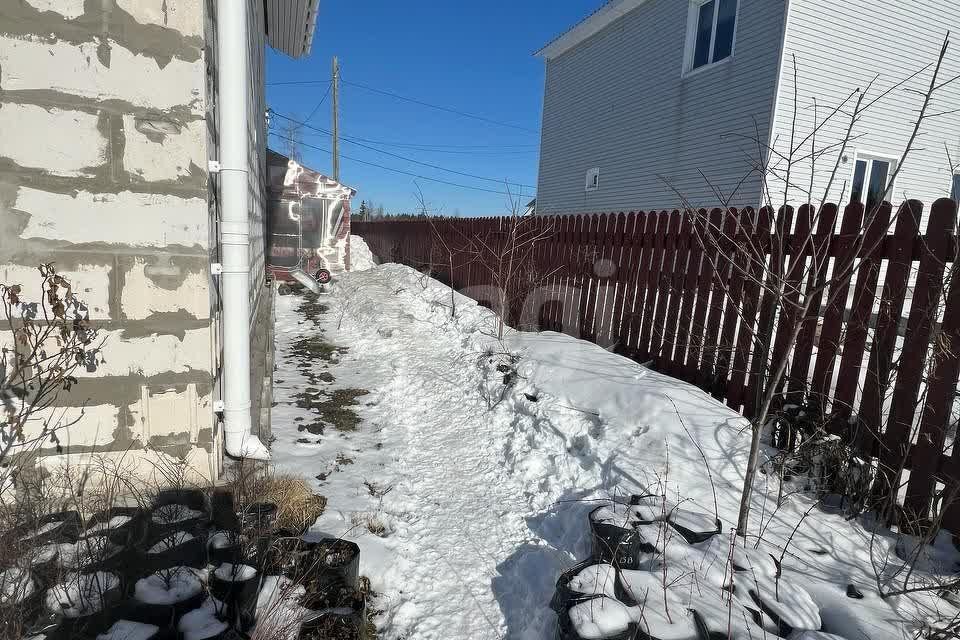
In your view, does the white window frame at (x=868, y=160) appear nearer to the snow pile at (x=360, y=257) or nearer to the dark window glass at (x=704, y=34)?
the dark window glass at (x=704, y=34)

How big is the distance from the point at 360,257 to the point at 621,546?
15449 millimetres

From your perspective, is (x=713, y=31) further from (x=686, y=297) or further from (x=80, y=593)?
(x=80, y=593)

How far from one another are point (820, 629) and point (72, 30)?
4.14 meters

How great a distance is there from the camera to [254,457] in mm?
2914

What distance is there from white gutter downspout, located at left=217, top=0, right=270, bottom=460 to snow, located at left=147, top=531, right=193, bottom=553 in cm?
71

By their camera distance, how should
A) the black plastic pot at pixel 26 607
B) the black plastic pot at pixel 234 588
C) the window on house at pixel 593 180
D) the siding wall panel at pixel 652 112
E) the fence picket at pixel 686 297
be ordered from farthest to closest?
the window on house at pixel 593 180 < the siding wall panel at pixel 652 112 < the fence picket at pixel 686 297 < the black plastic pot at pixel 234 588 < the black plastic pot at pixel 26 607

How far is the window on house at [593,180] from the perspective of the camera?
46.1 feet

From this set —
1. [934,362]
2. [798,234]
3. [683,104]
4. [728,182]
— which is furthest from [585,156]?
[934,362]

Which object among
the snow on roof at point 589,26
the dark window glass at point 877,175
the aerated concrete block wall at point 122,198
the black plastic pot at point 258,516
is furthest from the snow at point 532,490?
the snow on roof at point 589,26

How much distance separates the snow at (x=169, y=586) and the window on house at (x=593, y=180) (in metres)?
13.7

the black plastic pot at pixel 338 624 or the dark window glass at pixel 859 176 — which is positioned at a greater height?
the dark window glass at pixel 859 176

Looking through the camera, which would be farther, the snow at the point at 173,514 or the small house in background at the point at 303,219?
the small house in background at the point at 303,219

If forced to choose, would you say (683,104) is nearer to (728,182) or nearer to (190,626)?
(728,182)

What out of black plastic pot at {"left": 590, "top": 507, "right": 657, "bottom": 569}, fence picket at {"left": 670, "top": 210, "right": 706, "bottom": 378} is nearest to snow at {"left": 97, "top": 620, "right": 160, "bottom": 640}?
black plastic pot at {"left": 590, "top": 507, "right": 657, "bottom": 569}
